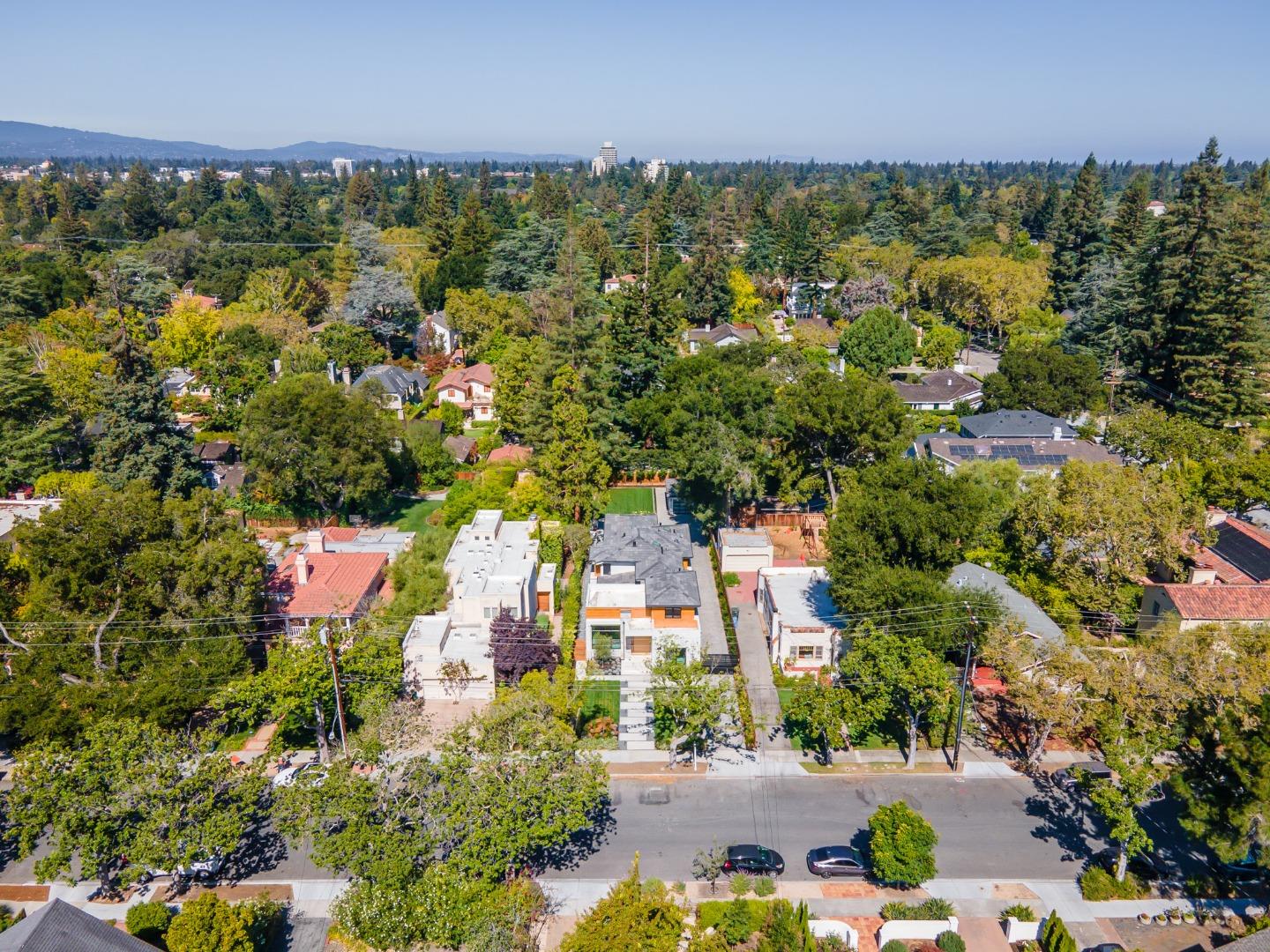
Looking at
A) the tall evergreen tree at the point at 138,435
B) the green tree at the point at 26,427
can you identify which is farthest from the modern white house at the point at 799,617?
the green tree at the point at 26,427

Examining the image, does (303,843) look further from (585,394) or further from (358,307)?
A: (358,307)

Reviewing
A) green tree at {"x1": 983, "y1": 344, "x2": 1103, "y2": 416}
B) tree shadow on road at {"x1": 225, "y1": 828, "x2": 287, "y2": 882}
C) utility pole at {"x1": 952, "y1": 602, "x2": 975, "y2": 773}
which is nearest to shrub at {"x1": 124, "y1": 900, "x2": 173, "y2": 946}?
tree shadow on road at {"x1": 225, "y1": 828, "x2": 287, "y2": 882}

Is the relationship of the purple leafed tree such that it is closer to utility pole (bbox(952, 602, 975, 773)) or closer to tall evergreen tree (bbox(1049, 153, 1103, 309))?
utility pole (bbox(952, 602, 975, 773))

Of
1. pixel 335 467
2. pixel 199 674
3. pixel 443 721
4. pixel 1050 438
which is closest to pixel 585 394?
pixel 335 467

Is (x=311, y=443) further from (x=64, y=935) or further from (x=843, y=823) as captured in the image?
(x=843, y=823)

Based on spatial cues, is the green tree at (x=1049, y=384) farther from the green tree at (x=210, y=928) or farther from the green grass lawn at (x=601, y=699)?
the green tree at (x=210, y=928)

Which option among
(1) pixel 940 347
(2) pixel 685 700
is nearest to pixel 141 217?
(1) pixel 940 347
